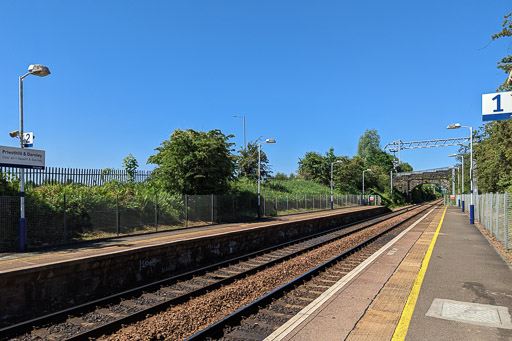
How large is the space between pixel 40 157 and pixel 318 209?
1431 inches

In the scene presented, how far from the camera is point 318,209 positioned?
45.6 meters

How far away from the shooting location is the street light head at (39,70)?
12.5 m

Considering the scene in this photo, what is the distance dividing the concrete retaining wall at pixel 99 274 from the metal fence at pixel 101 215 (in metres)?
6.60

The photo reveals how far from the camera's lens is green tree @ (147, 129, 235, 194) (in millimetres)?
24016

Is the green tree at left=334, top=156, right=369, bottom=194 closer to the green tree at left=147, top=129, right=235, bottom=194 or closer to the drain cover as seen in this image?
the green tree at left=147, top=129, right=235, bottom=194

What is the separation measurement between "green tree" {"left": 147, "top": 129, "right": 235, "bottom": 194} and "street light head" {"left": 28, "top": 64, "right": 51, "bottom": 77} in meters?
11.7

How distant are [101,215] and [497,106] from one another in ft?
53.8

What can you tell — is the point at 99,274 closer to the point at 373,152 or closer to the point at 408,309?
the point at 408,309

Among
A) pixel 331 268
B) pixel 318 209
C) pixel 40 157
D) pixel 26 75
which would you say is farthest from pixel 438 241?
pixel 318 209

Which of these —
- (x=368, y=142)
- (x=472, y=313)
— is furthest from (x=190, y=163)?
(x=368, y=142)

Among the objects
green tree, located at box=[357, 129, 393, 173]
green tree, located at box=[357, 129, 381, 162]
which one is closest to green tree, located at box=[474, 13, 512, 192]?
green tree, located at box=[357, 129, 393, 173]

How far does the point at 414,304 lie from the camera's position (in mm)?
6492

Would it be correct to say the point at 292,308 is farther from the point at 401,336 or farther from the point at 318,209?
the point at 318,209

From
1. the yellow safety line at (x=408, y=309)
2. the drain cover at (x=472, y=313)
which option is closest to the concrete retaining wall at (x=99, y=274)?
the yellow safety line at (x=408, y=309)
